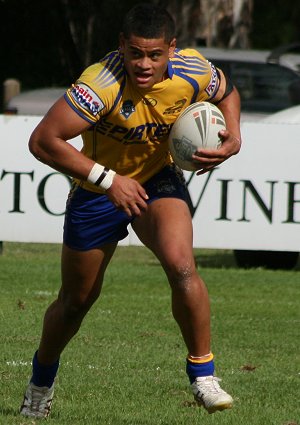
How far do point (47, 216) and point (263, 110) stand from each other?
5.56 meters

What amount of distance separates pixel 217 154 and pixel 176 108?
1.03ft

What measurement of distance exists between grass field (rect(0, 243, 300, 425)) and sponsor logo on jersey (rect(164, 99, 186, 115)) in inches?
60.8

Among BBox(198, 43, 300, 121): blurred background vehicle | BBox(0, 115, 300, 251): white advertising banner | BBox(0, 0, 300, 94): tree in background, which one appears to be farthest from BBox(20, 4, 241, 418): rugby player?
BBox(0, 0, 300, 94): tree in background

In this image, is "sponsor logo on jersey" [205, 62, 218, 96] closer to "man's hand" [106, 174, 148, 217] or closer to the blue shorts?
the blue shorts

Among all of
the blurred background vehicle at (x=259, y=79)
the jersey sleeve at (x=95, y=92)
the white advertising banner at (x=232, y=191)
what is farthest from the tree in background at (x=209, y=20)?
the jersey sleeve at (x=95, y=92)

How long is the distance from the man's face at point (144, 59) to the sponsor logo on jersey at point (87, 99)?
217 mm

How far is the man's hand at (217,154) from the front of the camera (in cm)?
655

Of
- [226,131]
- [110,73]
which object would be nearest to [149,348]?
[226,131]

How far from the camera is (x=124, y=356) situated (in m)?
8.62

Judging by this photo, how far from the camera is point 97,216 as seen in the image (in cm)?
664

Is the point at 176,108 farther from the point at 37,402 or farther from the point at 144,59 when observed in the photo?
the point at 37,402

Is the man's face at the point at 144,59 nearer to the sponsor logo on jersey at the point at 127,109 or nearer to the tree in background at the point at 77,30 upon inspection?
the sponsor logo on jersey at the point at 127,109

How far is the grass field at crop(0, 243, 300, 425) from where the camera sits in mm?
7020

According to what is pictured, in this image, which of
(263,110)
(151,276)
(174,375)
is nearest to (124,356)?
(174,375)
